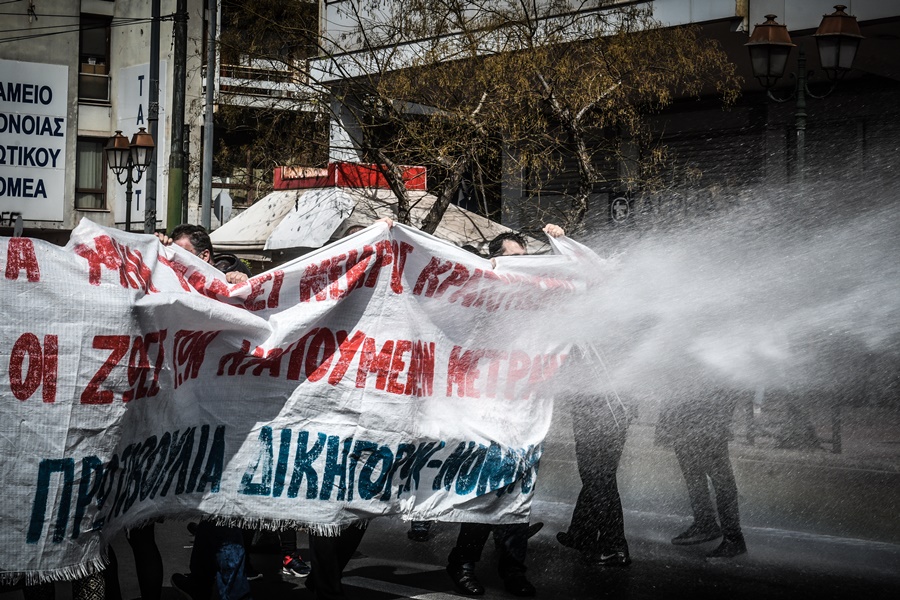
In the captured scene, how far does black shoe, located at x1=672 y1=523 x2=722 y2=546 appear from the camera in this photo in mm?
6699

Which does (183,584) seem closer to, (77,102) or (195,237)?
(195,237)

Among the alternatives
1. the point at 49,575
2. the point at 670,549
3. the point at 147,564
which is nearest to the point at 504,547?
the point at 670,549

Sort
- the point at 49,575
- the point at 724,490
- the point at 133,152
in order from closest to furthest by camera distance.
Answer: the point at 49,575, the point at 724,490, the point at 133,152

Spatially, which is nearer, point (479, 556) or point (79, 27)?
point (479, 556)

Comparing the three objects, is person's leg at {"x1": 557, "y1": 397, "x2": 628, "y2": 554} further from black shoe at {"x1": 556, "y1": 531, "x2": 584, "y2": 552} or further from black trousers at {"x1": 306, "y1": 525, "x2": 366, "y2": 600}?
black trousers at {"x1": 306, "y1": 525, "x2": 366, "y2": 600}

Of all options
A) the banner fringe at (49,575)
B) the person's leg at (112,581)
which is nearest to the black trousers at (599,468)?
the person's leg at (112,581)

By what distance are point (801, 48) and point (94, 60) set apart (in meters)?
29.7

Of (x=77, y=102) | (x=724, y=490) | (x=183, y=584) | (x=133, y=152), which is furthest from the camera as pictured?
(x=77, y=102)

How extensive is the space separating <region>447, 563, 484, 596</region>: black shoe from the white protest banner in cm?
52

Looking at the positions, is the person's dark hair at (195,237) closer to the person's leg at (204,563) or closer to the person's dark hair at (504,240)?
the person's leg at (204,563)

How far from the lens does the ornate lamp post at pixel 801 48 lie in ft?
37.1

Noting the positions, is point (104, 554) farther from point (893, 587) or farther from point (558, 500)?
point (558, 500)

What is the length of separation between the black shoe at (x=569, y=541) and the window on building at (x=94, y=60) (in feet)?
107

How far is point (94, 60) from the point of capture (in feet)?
119
